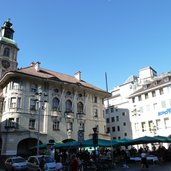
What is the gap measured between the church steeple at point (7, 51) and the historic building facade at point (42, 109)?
1466 centimetres

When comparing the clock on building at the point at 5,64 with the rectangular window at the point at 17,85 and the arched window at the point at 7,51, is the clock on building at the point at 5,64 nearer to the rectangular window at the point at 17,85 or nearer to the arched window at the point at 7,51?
the arched window at the point at 7,51

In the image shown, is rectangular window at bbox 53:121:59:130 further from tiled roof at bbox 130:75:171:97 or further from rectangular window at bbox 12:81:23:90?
tiled roof at bbox 130:75:171:97

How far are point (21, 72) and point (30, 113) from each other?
7.04 m

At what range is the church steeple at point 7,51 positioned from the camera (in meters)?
58.2

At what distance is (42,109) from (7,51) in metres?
28.4

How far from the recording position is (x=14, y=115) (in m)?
36.1

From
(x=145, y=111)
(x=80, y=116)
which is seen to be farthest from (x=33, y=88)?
(x=145, y=111)

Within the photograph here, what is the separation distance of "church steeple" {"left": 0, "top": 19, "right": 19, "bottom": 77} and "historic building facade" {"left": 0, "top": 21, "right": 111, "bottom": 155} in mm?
14656

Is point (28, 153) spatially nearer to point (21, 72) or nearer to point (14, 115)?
point (14, 115)

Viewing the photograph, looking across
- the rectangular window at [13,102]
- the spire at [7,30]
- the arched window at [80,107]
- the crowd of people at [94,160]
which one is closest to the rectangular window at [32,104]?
the rectangular window at [13,102]

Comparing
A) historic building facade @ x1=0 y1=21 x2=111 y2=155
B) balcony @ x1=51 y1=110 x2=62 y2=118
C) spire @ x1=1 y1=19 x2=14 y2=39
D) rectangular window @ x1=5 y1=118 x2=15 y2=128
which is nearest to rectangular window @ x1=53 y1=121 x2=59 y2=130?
historic building facade @ x1=0 y1=21 x2=111 y2=155

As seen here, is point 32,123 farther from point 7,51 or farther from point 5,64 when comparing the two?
point 7,51

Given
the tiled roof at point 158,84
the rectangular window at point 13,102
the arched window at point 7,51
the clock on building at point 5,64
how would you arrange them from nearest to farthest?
the rectangular window at point 13,102, the tiled roof at point 158,84, the clock on building at point 5,64, the arched window at point 7,51

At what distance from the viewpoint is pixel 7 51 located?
6038 centimetres
